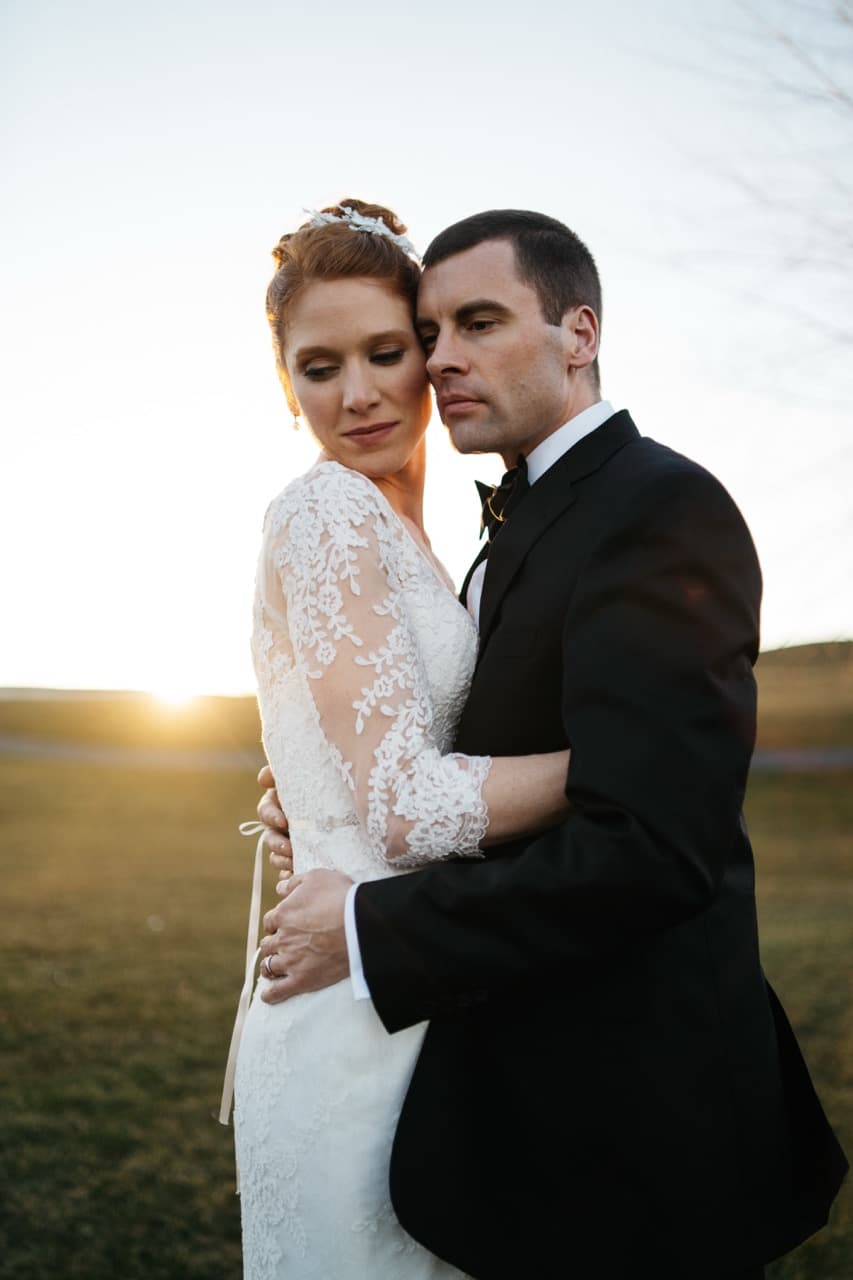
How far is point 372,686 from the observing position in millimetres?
2383

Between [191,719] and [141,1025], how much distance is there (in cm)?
2078

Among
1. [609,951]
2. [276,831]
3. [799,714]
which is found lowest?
[799,714]

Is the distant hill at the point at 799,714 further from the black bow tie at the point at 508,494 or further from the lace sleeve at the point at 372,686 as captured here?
the lace sleeve at the point at 372,686

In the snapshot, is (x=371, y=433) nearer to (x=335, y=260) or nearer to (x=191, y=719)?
(x=335, y=260)

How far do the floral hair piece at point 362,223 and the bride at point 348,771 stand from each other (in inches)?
1.4

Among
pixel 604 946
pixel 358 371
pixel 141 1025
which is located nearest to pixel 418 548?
pixel 358 371

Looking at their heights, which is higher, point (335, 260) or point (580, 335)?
point (335, 260)

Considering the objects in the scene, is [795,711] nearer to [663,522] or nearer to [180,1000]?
[180,1000]

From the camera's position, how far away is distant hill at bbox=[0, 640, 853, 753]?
26.0 m

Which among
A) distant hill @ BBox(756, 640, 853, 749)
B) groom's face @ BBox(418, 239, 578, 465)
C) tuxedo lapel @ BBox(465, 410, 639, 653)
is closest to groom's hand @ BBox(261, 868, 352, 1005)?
tuxedo lapel @ BBox(465, 410, 639, 653)

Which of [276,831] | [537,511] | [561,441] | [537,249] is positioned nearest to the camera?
[537,511]

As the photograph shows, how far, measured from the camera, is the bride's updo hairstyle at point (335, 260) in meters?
2.90

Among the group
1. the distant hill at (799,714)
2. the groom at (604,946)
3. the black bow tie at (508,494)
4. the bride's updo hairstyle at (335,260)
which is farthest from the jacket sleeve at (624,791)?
the distant hill at (799,714)

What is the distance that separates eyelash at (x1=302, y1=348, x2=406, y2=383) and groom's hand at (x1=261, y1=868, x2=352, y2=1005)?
124 cm
